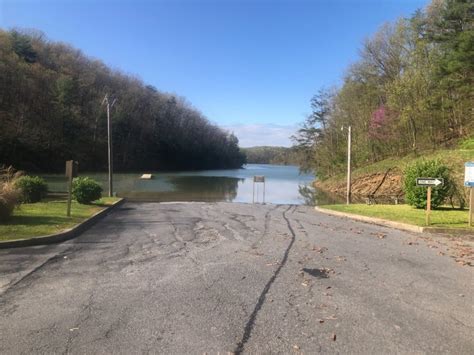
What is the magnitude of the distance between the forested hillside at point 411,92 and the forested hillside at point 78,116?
58797 millimetres

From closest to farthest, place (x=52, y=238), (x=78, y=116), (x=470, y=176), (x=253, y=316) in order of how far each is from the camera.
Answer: (x=253, y=316) < (x=52, y=238) < (x=470, y=176) < (x=78, y=116)

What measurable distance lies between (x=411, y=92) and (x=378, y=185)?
8351 millimetres

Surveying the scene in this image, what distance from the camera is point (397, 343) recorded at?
461 cm

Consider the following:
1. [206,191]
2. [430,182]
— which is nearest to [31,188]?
[430,182]

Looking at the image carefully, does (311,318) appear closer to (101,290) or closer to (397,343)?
(397,343)

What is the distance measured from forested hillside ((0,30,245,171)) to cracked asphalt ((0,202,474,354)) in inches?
3141

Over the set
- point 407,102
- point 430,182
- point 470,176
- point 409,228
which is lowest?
point 409,228

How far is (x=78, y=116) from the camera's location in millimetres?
101438

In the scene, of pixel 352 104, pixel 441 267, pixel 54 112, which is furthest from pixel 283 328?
pixel 54 112

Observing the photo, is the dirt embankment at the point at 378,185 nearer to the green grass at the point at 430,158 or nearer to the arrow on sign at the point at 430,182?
the green grass at the point at 430,158

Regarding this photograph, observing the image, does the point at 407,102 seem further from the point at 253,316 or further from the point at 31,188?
the point at 253,316

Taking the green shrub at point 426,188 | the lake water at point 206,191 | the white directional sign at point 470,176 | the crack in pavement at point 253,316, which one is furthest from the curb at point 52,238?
the lake water at point 206,191

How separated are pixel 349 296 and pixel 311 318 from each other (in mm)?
1134

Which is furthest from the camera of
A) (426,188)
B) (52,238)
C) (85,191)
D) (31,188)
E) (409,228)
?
(85,191)
